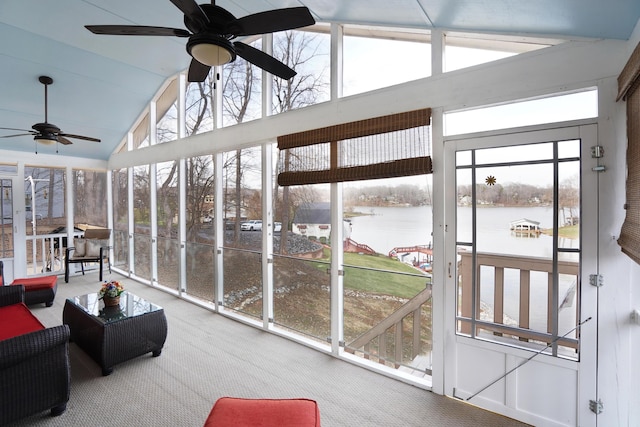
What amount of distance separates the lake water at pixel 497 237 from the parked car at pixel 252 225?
5.60 ft

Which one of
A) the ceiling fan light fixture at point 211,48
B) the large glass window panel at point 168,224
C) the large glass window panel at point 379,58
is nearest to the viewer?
the ceiling fan light fixture at point 211,48

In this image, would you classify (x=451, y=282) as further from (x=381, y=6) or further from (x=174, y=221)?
(x=174, y=221)

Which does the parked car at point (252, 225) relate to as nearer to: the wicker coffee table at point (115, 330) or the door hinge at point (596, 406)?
the wicker coffee table at point (115, 330)

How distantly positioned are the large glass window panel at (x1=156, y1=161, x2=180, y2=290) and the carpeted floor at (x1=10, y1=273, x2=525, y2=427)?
186cm

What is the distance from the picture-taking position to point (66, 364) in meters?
2.23

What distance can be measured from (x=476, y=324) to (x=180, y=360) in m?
2.73

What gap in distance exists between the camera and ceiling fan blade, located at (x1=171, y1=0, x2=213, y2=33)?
1560mm

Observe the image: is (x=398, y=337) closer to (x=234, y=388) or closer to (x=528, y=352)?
(x=528, y=352)

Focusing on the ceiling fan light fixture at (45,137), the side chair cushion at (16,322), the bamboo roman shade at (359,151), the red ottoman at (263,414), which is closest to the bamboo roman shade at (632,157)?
the bamboo roman shade at (359,151)

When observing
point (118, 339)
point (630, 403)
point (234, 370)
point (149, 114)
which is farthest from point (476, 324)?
point (149, 114)

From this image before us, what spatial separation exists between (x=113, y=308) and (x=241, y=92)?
3.02 metres

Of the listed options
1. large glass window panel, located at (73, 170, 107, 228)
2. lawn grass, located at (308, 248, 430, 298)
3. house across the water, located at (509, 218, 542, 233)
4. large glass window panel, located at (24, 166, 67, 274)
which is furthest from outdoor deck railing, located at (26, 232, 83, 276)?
house across the water, located at (509, 218, 542, 233)

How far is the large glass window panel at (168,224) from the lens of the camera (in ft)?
16.7

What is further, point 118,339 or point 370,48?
point 370,48
